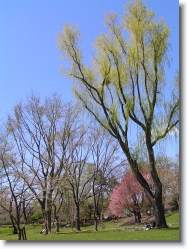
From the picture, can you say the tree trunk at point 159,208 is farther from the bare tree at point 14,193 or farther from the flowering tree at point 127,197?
the bare tree at point 14,193

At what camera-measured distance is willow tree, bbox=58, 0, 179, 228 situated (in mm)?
3652

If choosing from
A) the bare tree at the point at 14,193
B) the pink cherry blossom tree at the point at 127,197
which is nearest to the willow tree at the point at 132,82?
the pink cherry blossom tree at the point at 127,197

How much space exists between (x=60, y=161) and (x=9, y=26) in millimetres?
2512

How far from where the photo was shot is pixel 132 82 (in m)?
3.79

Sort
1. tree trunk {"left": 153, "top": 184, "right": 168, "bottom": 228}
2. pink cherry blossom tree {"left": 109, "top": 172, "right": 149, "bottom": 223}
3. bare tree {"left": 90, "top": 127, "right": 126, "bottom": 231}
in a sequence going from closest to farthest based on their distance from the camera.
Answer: tree trunk {"left": 153, "top": 184, "right": 168, "bottom": 228}
pink cherry blossom tree {"left": 109, "top": 172, "right": 149, "bottom": 223}
bare tree {"left": 90, "top": 127, "right": 126, "bottom": 231}

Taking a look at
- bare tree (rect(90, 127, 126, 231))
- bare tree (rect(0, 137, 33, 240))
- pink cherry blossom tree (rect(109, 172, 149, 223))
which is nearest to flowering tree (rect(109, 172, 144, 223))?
pink cherry blossom tree (rect(109, 172, 149, 223))

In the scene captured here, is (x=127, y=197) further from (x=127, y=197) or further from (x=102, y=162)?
(x=102, y=162)

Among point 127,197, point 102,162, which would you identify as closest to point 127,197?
point 127,197

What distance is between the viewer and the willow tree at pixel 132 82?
144 inches

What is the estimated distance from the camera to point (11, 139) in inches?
187

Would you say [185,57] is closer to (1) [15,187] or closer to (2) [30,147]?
(1) [15,187]

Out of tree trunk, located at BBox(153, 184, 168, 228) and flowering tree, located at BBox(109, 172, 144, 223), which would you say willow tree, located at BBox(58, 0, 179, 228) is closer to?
tree trunk, located at BBox(153, 184, 168, 228)

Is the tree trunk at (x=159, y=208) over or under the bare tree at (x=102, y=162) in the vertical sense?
under

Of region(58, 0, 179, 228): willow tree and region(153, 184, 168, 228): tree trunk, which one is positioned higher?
region(58, 0, 179, 228): willow tree
